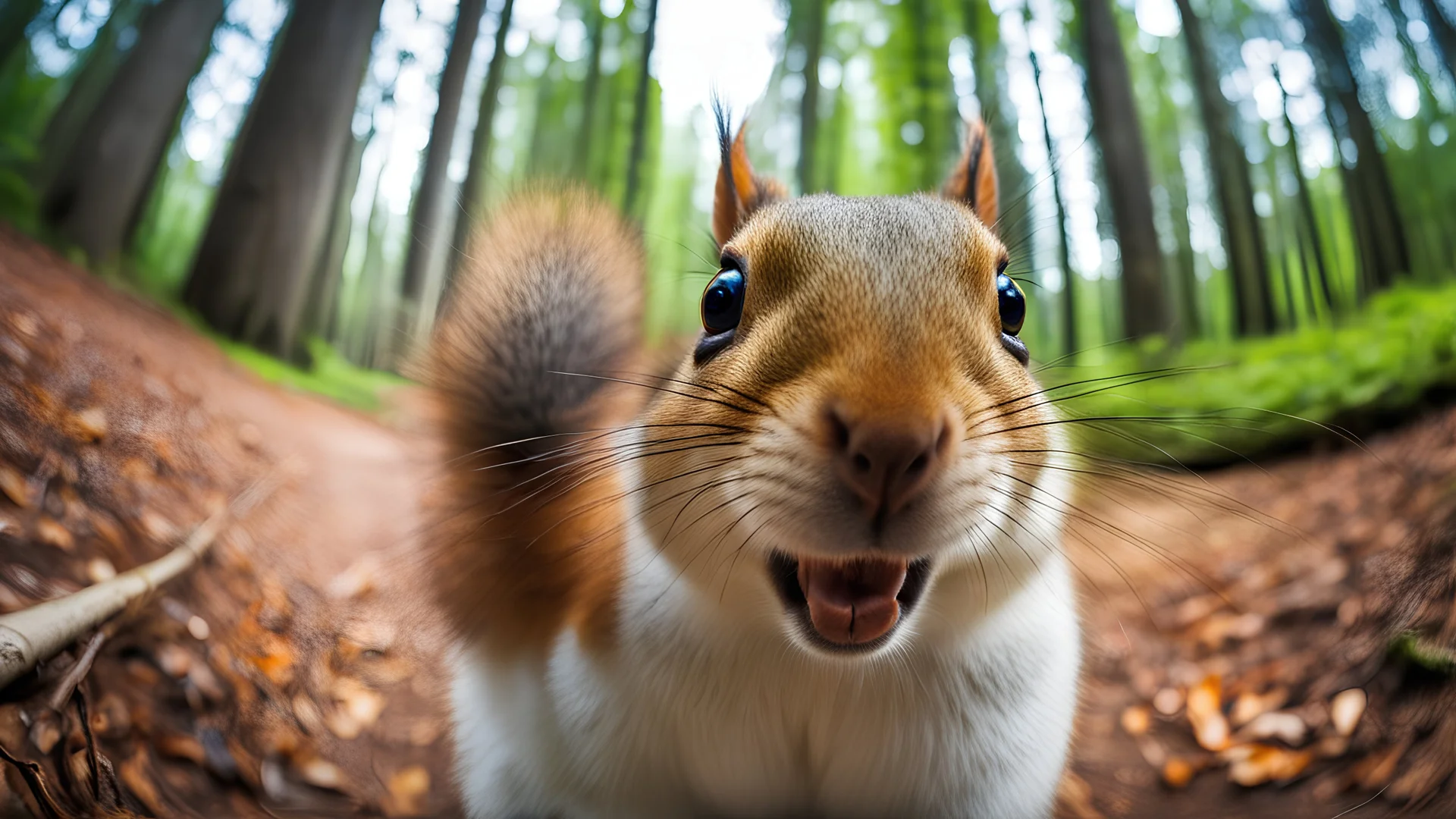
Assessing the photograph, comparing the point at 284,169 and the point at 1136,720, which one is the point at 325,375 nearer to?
the point at 284,169

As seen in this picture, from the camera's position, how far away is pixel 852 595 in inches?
27.4

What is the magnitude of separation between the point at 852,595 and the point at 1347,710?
0.87m

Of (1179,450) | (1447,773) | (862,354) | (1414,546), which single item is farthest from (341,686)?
(1179,450)

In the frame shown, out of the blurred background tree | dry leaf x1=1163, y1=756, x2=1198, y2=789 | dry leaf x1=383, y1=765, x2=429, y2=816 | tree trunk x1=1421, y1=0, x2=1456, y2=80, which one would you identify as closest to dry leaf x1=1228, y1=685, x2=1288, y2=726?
dry leaf x1=1163, y1=756, x2=1198, y2=789

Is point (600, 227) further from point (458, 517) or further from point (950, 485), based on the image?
point (950, 485)

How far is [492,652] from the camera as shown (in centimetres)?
102

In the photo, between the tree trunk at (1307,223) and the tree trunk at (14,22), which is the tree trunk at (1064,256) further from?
the tree trunk at (14,22)

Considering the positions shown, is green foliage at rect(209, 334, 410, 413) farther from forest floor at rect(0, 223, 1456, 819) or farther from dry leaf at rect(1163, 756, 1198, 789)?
dry leaf at rect(1163, 756, 1198, 789)

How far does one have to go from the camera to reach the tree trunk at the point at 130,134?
4.10ft

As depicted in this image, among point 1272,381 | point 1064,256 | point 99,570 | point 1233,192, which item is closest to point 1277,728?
point 1272,381

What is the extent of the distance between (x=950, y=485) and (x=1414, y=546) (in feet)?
3.11

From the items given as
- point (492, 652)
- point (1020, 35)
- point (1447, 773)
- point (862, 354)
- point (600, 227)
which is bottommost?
point (492, 652)

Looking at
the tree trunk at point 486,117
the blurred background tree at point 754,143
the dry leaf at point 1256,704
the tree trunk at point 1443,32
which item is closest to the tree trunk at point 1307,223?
the blurred background tree at point 754,143

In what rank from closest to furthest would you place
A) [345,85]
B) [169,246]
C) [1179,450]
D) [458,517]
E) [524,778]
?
[524,778] < [458,517] < [169,246] < [345,85] < [1179,450]
